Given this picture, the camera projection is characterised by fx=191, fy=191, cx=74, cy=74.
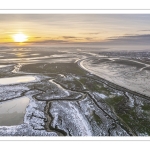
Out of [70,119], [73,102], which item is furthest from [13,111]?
[73,102]

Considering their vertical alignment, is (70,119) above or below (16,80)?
above

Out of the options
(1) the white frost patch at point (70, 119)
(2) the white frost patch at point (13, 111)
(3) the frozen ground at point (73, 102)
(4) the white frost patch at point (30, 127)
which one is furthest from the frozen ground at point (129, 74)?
(2) the white frost patch at point (13, 111)

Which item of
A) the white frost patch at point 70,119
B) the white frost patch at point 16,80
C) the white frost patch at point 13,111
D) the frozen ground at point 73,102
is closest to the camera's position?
the white frost patch at point 70,119

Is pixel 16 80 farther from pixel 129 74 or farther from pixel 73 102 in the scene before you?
pixel 129 74

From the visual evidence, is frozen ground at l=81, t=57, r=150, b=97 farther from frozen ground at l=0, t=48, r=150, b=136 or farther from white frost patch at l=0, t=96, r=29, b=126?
white frost patch at l=0, t=96, r=29, b=126

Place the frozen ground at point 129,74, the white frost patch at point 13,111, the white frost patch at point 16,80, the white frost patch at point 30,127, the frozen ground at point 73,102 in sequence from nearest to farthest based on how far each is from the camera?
the white frost patch at point 30,127
the frozen ground at point 73,102
the white frost patch at point 13,111
the frozen ground at point 129,74
the white frost patch at point 16,80

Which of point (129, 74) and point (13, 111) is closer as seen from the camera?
point (13, 111)

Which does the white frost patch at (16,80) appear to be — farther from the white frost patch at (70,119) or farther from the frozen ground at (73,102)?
the white frost patch at (70,119)

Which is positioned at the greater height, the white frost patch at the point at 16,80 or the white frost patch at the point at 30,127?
the white frost patch at the point at 30,127

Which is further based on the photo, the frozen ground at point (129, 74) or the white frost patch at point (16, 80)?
the white frost patch at point (16, 80)
